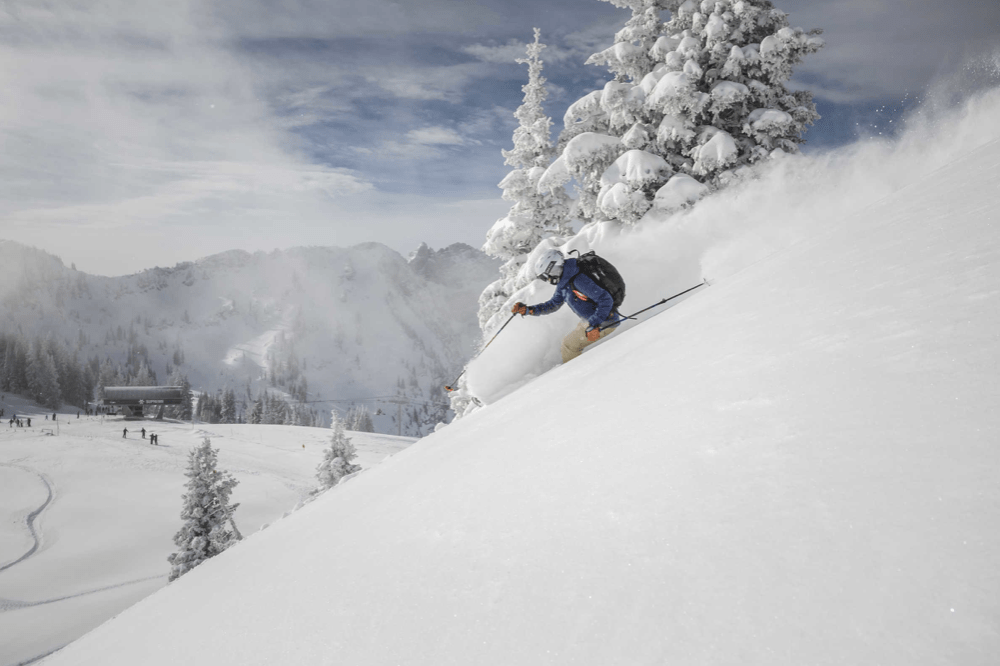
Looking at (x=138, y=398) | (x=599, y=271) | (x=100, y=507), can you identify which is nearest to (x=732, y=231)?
(x=599, y=271)

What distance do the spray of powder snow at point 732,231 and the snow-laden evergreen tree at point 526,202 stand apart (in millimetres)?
5491

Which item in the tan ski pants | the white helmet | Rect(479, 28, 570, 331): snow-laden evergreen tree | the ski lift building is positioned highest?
the ski lift building

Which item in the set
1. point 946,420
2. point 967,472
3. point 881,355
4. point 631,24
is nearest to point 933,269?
point 881,355

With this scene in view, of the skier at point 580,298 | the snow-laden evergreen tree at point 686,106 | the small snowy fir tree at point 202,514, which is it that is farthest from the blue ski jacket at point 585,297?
the small snowy fir tree at point 202,514

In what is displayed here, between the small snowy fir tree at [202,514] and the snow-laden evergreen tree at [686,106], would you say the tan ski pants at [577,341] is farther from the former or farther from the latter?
the small snowy fir tree at [202,514]

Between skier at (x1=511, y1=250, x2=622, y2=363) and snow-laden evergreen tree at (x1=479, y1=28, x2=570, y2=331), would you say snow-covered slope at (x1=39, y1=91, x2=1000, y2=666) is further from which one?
snow-laden evergreen tree at (x1=479, y1=28, x2=570, y2=331)

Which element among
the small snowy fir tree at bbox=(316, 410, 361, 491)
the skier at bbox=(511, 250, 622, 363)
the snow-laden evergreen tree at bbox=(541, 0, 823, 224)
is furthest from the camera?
the small snowy fir tree at bbox=(316, 410, 361, 491)

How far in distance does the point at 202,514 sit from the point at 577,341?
65.0 ft

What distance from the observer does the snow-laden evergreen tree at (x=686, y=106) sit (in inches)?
426

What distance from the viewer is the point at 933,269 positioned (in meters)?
2.23

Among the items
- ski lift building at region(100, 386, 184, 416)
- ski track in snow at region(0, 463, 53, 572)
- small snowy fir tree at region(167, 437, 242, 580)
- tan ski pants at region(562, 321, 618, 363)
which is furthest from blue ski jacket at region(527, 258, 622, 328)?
ski lift building at region(100, 386, 184, 416)

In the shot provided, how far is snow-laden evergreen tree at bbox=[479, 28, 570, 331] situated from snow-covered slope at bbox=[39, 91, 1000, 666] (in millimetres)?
11545

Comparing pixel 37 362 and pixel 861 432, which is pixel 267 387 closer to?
pixel 37 362

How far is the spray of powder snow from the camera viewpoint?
7.40 m
